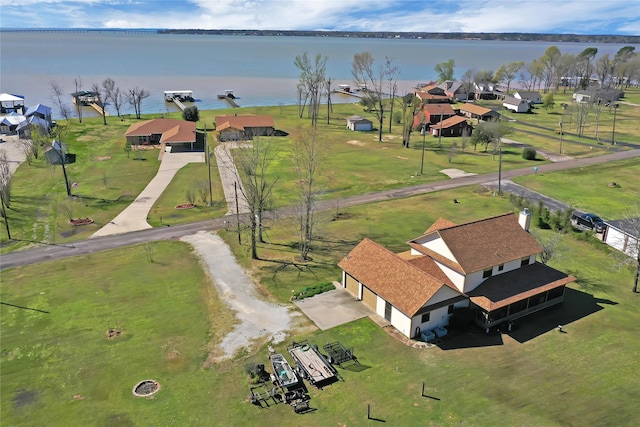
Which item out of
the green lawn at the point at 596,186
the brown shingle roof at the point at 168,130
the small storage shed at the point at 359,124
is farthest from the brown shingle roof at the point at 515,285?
the small storage shed at the point at 359,124

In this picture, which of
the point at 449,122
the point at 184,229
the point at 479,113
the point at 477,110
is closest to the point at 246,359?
the point at 184,229

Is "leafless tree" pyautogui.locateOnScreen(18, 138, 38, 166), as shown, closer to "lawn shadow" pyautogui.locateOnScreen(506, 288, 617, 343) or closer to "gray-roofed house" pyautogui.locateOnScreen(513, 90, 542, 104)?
"lawn shadow" pyautogui.locateOnScreen(506, 288, 617, 343)

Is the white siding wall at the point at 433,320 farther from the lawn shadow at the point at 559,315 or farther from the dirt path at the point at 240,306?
the dirt path at the point at 240,306

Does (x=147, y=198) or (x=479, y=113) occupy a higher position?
(x=479, y=113)

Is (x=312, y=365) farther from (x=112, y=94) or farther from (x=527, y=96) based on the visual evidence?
(x=527, y=96)

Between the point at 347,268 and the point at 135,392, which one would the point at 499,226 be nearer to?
the point at 347,268

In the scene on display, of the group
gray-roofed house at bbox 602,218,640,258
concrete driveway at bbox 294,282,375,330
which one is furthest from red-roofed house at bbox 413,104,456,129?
concrete driveway at bbox 294,282,375,330
